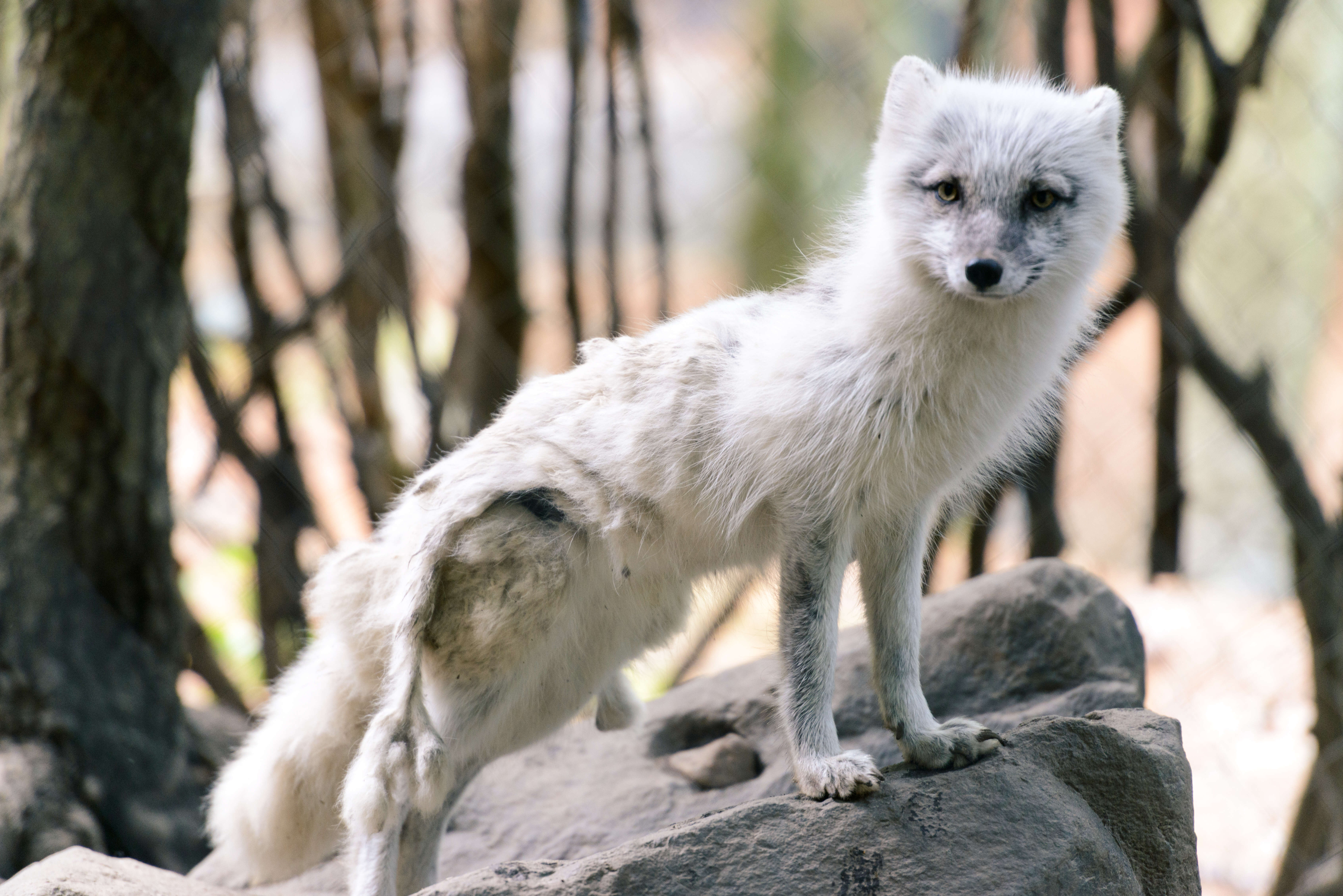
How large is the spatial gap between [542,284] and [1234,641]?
13.2 ft

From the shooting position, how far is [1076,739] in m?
1.96

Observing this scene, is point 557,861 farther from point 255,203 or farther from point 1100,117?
point 255,203

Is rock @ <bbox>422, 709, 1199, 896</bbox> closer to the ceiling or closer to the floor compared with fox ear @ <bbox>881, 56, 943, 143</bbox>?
closer to the floor

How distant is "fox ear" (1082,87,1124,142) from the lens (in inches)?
77.8

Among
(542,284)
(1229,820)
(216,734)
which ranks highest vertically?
(542,284)

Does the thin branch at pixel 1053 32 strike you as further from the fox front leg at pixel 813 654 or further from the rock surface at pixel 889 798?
the fox front leg at pixel 813 654

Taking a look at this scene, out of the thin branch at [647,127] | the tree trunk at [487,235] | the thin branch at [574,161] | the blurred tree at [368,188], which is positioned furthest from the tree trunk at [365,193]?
the thin branch at [647,127]

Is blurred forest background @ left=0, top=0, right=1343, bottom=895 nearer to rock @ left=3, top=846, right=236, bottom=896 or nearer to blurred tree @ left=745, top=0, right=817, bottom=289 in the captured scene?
blurred tree @ left=745, top=0, right=817, bottom=289

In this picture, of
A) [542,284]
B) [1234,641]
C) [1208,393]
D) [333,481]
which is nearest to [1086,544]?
[1234,641]

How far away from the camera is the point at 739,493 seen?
204 centimetres

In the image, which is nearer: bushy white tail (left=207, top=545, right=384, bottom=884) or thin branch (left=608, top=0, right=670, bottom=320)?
bushy white tail (left=207, top=545, right=384, bottom=884)

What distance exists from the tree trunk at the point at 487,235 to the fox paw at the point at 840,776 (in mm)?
2201

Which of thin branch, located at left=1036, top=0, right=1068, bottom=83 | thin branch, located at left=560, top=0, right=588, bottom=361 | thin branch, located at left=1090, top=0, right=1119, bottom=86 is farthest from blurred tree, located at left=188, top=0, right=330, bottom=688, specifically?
thin branch, located at left=1090, top=0, right=1119, bottom=86

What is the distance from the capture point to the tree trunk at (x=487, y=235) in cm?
391
